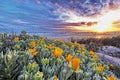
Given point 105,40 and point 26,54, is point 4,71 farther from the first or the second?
point 105,40

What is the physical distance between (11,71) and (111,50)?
14175 mm

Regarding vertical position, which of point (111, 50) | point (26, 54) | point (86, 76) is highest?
point (26, 54)

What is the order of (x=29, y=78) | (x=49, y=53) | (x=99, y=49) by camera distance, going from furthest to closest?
(x=99, y=49), (x=49, y=53), (x=29, y=78)

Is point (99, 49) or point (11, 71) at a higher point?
point (11, 71)

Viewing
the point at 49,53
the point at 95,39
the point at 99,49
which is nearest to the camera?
the point at 49,53

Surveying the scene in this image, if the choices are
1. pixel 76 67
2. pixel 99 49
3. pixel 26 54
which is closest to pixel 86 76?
pixel 76 67

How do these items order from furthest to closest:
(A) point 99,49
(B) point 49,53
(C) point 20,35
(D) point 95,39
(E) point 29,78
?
(D) point 95,39, (A) point 99,49, (C) point 20,35, (B) point 49,53, (E) point 29,78

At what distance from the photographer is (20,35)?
336 inches

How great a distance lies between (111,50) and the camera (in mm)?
17031

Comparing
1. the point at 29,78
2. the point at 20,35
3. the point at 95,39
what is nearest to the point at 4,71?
the point at 29,78

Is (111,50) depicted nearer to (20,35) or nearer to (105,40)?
(105,40)

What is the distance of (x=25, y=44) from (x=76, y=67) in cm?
228

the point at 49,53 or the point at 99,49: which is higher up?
the point at 49,53

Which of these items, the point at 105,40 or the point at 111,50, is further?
the point at 105,40
